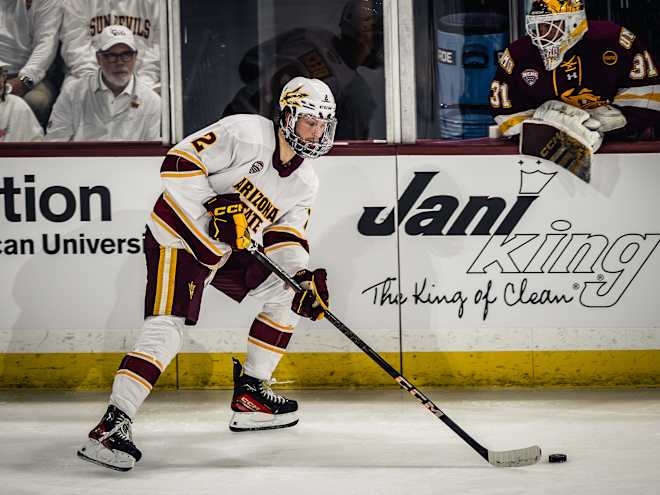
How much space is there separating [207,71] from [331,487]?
Result: 2158mm

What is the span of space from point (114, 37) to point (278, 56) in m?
0.65

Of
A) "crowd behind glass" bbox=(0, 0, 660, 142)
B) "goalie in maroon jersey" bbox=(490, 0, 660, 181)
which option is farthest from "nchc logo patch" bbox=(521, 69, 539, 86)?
"crowd behind glass" bbox=(0, 0, 660, 142)

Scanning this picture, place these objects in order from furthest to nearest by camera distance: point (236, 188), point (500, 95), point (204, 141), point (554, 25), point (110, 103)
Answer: point (110, 103), point (500, 95), point (554, 25), point (236, 188), point (204, 141)

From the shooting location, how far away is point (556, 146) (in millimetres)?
4453

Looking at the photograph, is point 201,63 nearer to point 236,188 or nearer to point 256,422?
point 236,188

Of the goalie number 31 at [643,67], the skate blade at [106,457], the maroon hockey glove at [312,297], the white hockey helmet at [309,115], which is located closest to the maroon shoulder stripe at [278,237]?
the maroon hockey glove at [312,297]

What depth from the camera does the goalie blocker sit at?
4.45 metres

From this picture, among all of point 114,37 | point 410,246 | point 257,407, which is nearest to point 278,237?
point 257,407

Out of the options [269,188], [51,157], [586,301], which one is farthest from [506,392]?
[51,157]

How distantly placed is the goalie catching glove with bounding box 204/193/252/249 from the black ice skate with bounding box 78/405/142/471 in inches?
23.2

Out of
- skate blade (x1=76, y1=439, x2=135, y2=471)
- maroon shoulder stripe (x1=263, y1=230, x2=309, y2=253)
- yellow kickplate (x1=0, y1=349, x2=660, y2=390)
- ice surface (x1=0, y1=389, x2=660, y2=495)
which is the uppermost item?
maroon shoulder stripe (x1=263, y1=230, x2=309, y2=253)

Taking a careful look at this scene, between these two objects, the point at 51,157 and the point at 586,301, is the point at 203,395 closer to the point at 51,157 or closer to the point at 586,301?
the point at 51,157

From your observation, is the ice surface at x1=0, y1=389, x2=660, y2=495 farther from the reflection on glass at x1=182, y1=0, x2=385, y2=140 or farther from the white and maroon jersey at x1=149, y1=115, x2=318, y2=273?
the reflection on glass at x1=182, y1=0, x2=385, y2=140

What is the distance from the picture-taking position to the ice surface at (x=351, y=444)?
3.11m
